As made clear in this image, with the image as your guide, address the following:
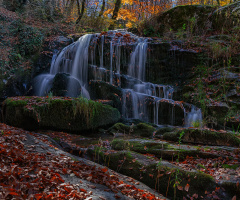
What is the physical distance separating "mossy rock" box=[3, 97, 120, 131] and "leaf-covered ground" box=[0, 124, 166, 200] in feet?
9.25

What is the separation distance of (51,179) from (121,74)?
9.17 metres

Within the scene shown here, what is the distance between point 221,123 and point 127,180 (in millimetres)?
5871

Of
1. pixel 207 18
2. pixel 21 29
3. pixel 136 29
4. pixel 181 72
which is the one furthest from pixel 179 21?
pixel 21 29

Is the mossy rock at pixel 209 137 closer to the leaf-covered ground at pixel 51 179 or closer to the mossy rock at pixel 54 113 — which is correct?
the leaf-covered ground at pixel 51 179

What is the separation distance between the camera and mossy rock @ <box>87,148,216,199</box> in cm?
292

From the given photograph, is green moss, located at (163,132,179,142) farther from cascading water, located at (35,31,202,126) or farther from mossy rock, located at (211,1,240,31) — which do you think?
mossy rock, located at (211,1,240,31)

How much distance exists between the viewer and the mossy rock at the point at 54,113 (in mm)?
6039

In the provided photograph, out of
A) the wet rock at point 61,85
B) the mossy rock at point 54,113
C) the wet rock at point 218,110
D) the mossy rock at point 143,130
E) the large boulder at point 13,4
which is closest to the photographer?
the mossy rock at point 54,113

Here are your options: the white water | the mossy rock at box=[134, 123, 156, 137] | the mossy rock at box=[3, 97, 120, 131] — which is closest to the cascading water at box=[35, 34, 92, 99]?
the mossy rock at box=[3, 97, 120, 131]

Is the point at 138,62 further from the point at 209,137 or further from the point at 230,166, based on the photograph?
the point at 230,166

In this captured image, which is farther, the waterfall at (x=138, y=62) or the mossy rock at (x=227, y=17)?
the mossy rock at (x=227, y=17)

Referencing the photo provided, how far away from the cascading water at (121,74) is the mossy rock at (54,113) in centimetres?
209

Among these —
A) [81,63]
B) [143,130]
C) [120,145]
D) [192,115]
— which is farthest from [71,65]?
[120,145]

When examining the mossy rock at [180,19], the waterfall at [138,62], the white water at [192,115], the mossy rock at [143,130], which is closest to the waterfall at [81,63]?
the waterfall at [138,62]
